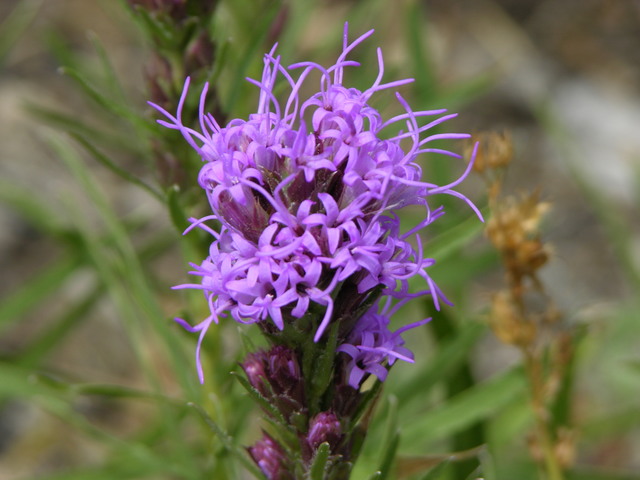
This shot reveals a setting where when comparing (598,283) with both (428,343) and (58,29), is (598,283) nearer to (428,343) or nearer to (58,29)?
(428,343)

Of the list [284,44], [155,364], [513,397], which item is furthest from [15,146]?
[513,397]

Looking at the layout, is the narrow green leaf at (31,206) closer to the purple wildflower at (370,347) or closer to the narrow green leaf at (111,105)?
the narrow green leaf at (111,105)

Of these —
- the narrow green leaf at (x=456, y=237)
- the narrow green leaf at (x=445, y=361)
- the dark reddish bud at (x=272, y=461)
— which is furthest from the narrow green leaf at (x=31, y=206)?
the dark reddish bud at (x=272, y=461)

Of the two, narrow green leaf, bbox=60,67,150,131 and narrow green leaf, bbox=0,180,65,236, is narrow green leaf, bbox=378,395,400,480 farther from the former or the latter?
narrow green leaf, bbox=0,180,65,236

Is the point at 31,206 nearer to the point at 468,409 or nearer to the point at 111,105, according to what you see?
the point at 111,105

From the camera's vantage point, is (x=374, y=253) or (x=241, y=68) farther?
(x=241, y=68)
